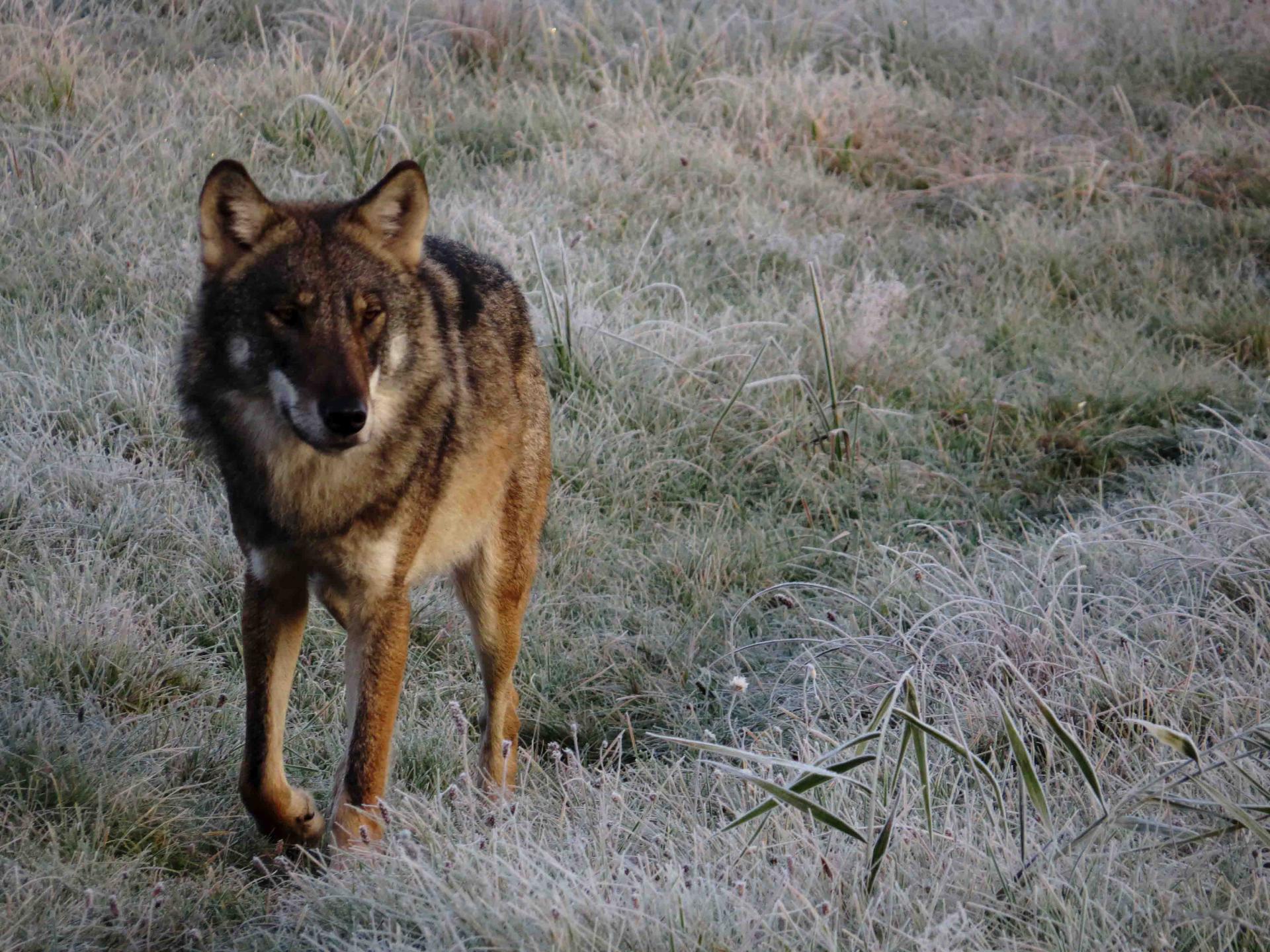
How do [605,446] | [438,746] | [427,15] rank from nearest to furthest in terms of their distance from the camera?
1. [438,746]
2. [605,446]
3. [427,15]

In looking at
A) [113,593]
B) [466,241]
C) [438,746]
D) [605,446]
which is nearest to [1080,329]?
[605,446]

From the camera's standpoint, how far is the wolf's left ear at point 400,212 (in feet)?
10.7

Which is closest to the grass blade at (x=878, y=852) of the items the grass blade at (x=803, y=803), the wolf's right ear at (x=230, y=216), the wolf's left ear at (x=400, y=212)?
the grass blade at (x=803, y=803)

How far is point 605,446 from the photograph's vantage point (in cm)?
546

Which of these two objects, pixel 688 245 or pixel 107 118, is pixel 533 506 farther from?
pixel 107 118

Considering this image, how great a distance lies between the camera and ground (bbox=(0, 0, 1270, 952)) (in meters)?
2.83

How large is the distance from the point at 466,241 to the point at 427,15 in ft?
11.1

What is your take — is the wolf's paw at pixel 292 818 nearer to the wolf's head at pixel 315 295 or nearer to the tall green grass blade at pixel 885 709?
the wolf's head at pixel 315 295

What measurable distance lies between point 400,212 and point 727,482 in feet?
8.24

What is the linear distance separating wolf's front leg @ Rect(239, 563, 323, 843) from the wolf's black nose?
0.60 m

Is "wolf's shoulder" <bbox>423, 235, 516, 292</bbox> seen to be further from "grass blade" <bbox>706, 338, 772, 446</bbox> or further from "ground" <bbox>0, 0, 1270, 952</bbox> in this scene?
"grass blade" <bbox>706, 338, 772, 446</bbox>

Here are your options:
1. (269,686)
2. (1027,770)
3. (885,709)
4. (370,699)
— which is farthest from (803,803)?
(269,686)

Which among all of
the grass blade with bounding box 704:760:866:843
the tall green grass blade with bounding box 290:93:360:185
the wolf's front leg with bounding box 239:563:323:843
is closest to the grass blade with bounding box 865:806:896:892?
the grass blade with bounding box 704:760:866:843

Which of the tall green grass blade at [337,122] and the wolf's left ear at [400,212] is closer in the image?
the wolf's left ear at [400,212]
